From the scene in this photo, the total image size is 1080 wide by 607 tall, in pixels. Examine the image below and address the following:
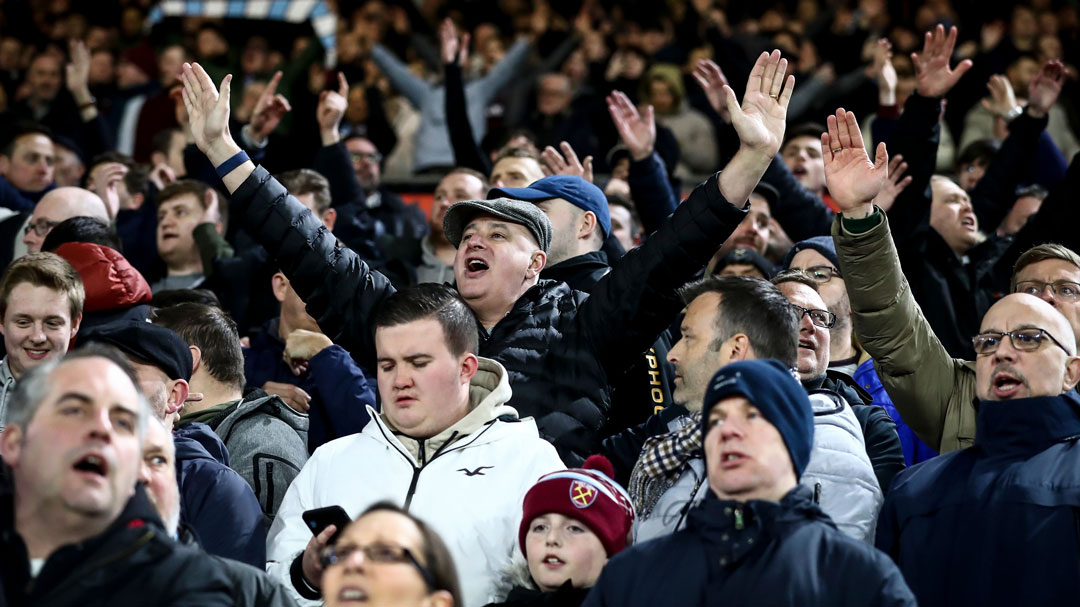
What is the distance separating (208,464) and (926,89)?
4.09m

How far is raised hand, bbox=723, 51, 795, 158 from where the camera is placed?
4.90m

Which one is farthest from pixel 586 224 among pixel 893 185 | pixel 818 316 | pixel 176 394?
pixel 176 394

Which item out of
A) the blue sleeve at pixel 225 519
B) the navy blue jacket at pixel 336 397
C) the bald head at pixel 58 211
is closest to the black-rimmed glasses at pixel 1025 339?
the navy blue jacket at pixel 336 397

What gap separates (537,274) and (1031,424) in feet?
6.14

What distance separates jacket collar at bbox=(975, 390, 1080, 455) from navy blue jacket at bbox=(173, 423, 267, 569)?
223cm

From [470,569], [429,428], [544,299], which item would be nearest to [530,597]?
[470,569]

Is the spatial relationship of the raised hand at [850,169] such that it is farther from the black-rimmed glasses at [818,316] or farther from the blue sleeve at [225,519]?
the blue sleeve at [225,519]

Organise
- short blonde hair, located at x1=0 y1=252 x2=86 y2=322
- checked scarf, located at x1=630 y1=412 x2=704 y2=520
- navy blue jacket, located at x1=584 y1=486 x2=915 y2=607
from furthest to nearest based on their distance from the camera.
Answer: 1. short blonde hair, located at x1=0 y1=252 x2=86 y2=322
2. checked scarf, located at x1=630 y1=412 x2=704 y2=520
3. navy blue jacket, located at x1=584 y1=486 x2=915 y2=607

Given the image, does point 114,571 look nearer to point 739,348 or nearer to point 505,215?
point 739,348

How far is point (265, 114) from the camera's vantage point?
8.17m

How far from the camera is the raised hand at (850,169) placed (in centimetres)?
498

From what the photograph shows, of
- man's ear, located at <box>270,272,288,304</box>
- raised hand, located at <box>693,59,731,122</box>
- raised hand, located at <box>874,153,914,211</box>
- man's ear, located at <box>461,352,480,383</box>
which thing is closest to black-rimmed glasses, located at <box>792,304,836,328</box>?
man's ear, located at <box>461,352,480,383</box>

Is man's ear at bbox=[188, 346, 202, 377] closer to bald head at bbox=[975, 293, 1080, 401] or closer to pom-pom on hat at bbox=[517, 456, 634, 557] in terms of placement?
pom-pom on hat at bbox=[517, 456, 634, 557]

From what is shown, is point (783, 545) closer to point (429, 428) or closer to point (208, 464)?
point (429, 428)
